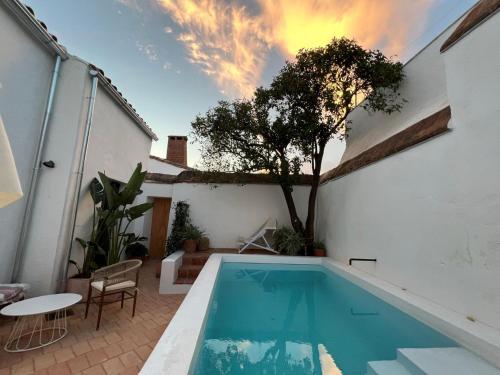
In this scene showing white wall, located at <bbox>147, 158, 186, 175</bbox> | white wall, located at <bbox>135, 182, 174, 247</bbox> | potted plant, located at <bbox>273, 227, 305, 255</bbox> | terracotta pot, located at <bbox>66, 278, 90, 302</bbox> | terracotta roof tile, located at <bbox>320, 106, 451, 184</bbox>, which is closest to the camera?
terracotta roof tile, located at <bbox>320, 106, 451, 184</bbox>

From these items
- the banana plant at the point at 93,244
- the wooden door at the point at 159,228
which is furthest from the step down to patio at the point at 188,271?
the wooden door at the point at 159,228

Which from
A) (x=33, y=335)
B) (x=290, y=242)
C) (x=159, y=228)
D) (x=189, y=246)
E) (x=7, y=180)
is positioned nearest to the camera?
(x=7, y=180)

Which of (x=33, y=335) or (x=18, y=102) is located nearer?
(x=33, y=335)

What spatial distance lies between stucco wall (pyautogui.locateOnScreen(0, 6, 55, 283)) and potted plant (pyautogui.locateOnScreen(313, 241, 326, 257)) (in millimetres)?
7488

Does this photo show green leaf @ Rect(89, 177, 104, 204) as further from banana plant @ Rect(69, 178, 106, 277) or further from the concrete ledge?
the concrete ledge

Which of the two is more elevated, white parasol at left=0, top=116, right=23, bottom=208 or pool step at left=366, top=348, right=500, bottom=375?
white parasol at left=0, top=116, right=23, bottom=208

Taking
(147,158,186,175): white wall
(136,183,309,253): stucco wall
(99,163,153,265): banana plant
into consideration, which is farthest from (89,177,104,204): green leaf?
(147,158,186,175): white wall

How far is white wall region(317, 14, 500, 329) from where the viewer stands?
2914 millimetres

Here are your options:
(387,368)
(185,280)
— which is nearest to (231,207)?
(185,280)

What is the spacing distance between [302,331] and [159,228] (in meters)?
7.50

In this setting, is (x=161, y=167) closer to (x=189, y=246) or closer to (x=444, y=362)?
(x=189, y=246)

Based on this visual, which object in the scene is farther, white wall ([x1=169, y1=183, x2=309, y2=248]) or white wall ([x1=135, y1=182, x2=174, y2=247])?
white wall ([x1=135, y1=182, x2=174, y2=247])

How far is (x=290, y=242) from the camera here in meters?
7.44

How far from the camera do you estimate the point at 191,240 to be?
7301mm
